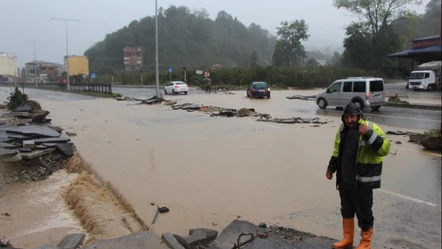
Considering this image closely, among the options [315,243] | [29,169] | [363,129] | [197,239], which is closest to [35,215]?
[29,169]

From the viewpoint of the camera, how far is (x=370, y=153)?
147 inches

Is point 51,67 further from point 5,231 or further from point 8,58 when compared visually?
point 5,231

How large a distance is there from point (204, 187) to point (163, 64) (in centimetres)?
10075

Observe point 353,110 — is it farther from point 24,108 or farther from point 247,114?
point 24,108

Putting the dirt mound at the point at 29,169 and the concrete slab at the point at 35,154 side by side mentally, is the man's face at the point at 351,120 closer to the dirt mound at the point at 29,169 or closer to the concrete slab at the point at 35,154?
the dirt mound at the point at 29,169

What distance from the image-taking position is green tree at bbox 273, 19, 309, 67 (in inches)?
3757

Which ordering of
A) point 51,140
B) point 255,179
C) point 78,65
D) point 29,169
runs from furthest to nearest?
point 78,65 → point 51,140 → point 29,169 → point 255,179

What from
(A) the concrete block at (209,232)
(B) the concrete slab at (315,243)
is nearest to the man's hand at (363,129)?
(B) the concrete slab at (315,243)

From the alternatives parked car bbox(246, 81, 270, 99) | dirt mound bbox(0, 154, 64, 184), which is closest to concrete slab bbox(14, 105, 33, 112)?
dirt mound bbox(0, 154, 64, 184)

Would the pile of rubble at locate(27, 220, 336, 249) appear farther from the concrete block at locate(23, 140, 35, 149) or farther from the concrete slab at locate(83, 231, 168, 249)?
the concrete block at locate(23, 140, 35, 149)

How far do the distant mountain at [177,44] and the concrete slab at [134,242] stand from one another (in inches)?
3915

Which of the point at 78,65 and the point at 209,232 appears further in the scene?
the point at 78,65

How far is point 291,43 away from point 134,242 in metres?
96.7

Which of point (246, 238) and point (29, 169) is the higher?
point (246, 238)
